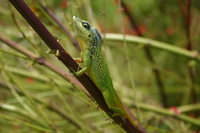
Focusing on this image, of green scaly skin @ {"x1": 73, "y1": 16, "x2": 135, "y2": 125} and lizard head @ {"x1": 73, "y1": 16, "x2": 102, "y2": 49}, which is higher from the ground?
lizard head @ {"x1": 73, "y1": 16, "x2": 102, "y2": 49}

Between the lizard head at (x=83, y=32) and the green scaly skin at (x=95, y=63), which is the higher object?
the lizard head at (x=83, y=32)

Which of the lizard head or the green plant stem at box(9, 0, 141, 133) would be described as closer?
the green plant stem at box(9, 0, 141, 133)

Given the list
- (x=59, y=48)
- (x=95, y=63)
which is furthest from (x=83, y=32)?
(x=59, y=48)

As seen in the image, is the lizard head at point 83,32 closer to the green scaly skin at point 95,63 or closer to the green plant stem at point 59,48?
the green scaly skin at point 95,63

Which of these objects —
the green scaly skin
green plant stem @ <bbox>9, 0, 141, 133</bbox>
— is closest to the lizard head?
the green scaly skin

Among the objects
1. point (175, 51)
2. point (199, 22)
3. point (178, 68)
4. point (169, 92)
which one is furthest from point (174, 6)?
point (175, 51)

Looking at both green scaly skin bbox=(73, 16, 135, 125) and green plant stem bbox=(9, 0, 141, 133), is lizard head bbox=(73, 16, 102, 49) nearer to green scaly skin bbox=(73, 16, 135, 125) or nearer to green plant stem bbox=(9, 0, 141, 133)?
Result: green scaly skin bbox=(73, 16, 135, 125)

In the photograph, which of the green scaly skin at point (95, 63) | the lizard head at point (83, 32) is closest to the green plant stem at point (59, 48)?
the green scaly skin at point (95, 63)

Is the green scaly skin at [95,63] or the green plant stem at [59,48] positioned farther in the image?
the green scaly skin at [95,63]
